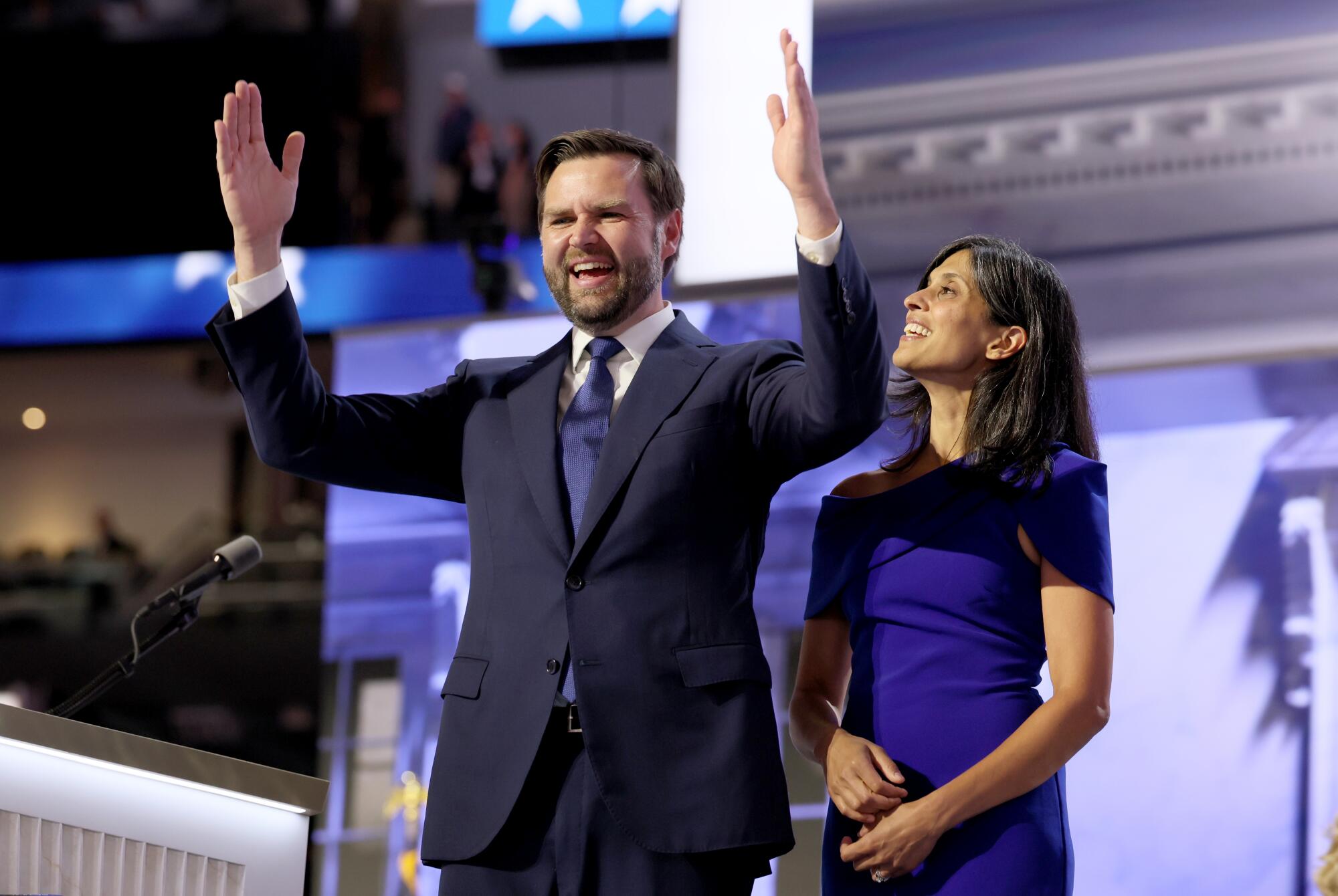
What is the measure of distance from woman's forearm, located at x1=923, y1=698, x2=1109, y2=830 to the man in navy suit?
19cm

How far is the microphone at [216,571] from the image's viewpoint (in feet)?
→ 6.69

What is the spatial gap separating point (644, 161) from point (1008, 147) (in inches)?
100

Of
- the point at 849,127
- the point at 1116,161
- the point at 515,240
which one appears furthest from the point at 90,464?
the point at 1116,161

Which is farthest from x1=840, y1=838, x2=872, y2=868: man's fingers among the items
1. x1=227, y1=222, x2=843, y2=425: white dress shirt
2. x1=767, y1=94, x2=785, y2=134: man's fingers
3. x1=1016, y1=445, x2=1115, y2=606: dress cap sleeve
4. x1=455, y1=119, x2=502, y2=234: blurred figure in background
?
x1=455, y1=119, x2=502, y2=234: blurred figure in background

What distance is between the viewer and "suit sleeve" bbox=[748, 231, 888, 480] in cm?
154

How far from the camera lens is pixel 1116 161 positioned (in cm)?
395

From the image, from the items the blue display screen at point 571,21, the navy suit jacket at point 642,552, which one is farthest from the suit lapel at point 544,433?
the blue display screen at point 571,21

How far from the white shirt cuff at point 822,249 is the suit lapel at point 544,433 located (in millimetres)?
380

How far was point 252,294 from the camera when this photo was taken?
169cm

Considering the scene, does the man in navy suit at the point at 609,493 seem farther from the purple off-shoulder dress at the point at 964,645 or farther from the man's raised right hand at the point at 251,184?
the purple off-shoulder dress at the point at 964,645

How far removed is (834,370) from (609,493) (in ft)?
0.98

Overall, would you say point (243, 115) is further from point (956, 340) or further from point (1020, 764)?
point (1020, 764)

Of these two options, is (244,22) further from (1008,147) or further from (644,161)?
(644,161)

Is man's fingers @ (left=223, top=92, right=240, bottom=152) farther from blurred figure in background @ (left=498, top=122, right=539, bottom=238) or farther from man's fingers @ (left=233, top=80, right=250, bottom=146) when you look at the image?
blurred figure in background @ (left=498, top=122, right=539, bottom=238)
